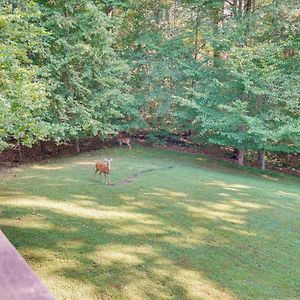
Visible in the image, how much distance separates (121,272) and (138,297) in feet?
1.96

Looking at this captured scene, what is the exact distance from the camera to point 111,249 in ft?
18.2

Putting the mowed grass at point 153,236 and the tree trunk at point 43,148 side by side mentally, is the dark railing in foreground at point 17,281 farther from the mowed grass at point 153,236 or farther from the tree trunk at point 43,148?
the tree trunk at point 43,148

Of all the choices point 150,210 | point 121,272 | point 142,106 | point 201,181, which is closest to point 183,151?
point 142,106

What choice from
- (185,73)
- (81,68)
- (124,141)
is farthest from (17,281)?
(124,141)

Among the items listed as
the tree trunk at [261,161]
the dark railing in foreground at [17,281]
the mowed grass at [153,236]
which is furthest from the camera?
the tree trunk at [261,161]

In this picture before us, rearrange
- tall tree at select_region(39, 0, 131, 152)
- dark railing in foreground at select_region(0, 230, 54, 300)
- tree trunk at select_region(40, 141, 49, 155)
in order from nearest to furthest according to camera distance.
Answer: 1. dark railing in foreground at select_region(0, 230, 54, 300)
2. tall tree at select_region(39, 0, 131, 152)
3. tree trunk at select_region(40, 141, 49, 155)

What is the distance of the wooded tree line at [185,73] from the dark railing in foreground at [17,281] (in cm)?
1091

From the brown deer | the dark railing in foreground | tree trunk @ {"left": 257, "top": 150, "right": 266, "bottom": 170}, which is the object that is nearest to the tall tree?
the brown deer

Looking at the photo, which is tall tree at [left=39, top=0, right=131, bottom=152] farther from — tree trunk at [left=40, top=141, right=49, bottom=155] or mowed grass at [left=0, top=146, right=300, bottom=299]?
mowed grass at [left=0, top=146, right=300, bottom=299]

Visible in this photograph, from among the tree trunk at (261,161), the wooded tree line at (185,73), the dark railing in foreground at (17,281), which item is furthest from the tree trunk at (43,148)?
the dark railing in foreground at (17,281)

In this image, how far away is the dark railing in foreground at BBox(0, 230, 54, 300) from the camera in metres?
0.93

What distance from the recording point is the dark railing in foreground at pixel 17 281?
36.5 inches

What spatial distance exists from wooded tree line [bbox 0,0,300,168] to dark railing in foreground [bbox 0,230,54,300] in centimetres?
1091

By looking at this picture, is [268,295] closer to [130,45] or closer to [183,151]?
[183,151]
